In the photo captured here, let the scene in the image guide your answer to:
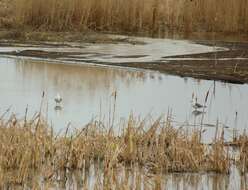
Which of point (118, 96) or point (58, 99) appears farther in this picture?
A: point (118, 96)

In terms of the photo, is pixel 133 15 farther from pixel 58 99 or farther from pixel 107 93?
pixel 58 99

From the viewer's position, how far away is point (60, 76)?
13.8 m

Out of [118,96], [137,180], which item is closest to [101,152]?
[137,180]

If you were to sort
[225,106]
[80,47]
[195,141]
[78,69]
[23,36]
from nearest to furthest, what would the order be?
[195,141]
[225,106]
[78,69]
[80,47]
[23,36]

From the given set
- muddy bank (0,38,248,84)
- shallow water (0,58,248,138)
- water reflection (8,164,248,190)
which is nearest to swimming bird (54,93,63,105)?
shallow water (0,58,248,138)

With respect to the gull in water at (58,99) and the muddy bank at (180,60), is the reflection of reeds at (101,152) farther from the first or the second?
the muddy bank at (180,60)

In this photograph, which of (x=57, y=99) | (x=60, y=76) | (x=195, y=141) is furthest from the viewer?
(x=60, y=76)

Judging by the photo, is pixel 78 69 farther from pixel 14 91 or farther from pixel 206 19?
pixel 206 19

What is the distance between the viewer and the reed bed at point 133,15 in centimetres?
2045

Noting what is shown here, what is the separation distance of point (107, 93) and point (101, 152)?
4.31 meters

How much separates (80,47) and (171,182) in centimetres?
1095

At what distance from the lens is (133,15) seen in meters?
21.0

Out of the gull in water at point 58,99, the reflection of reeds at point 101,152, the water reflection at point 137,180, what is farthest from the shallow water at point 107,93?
the water reflection at point 137,180

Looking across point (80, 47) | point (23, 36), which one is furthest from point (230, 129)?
point (23, 36)
